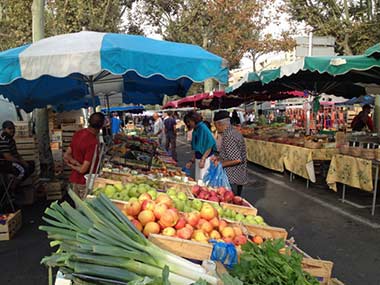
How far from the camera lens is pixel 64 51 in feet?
13.6

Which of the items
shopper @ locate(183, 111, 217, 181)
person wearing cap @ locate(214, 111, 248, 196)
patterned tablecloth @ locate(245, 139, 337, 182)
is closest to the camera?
person wearing cap @ locate(214, 111, 248, 196)

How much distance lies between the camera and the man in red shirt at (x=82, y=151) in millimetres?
5277

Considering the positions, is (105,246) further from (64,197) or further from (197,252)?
(64,197)

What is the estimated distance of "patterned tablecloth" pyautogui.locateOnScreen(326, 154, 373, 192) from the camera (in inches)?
274

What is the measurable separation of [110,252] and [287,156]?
871cm

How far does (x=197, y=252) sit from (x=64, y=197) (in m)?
6.62

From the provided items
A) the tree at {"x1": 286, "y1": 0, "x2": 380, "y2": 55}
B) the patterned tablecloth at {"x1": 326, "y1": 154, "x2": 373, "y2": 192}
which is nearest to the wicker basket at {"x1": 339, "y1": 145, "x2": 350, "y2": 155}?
the patterned tablecloth at {"x1": 326, "y1": 154, "x2": 373, "y2": 192}

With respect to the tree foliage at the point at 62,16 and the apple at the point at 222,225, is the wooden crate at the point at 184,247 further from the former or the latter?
the tree foliage at the point at 62,16

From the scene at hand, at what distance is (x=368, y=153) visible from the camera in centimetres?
710

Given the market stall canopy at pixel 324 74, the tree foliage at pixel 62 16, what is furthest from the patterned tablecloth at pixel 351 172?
the tree foliage at pixel 62 16

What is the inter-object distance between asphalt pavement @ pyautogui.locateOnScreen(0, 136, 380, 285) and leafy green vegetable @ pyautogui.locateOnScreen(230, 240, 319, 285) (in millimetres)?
1937

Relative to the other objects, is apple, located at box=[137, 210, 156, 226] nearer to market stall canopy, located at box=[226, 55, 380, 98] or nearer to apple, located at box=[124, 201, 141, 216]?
apple, located at box=[124, 201, 141, 216]

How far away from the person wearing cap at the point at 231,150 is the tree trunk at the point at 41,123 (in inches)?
212

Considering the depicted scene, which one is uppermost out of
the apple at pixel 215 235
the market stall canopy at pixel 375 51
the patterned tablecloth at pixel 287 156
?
the market stall canopy at pixel 375 51
